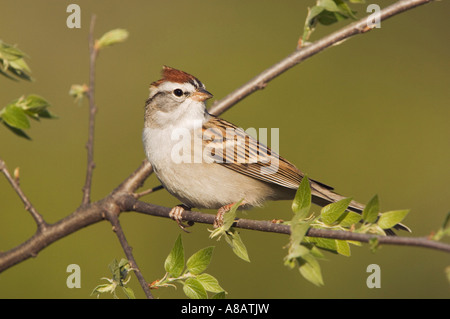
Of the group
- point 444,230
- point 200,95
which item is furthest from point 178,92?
point 444,230

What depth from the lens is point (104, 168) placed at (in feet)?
11.1

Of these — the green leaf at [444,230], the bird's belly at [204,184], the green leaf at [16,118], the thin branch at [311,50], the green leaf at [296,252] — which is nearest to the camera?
the green leaf at [444,230]

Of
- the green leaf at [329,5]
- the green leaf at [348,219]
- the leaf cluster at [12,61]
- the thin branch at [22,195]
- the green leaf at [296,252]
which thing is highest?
the green leaf at [329,5]

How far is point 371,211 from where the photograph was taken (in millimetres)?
1263

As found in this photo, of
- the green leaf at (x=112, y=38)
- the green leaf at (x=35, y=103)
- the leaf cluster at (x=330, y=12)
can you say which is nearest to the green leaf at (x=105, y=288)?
the green leaf at (x=35, y=103)

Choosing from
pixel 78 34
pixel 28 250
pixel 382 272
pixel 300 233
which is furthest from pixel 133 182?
pixel 78 34

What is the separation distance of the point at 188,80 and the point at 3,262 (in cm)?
120

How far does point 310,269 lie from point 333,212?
17 cm

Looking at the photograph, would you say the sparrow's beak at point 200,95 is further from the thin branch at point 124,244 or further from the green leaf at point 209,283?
the green leaf at point 209,283

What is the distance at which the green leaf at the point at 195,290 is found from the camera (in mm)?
1473

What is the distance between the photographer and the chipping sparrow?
231 cm

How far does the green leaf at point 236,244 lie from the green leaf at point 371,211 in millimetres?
366

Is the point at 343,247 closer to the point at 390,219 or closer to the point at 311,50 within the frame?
the point at 390,219

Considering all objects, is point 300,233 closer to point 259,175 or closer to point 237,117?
point 259,175
